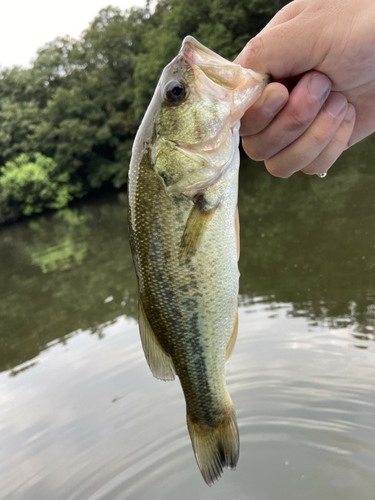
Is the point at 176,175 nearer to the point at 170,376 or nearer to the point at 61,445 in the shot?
the point at 170,376

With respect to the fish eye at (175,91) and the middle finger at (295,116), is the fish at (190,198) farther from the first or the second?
the middle finger at (295,116)

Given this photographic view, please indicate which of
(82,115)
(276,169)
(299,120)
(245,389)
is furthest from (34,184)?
(299,120)

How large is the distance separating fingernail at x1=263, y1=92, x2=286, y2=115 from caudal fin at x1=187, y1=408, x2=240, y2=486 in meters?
1.26

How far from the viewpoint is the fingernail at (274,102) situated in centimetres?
163

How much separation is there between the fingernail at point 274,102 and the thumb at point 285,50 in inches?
4.0

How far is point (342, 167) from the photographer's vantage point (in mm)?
13172

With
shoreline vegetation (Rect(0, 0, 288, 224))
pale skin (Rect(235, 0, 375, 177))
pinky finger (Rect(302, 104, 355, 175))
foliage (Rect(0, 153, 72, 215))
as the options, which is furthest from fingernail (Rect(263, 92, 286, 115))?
foliage (Rect(0, 153, 72, 215))

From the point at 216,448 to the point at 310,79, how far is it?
1.52m

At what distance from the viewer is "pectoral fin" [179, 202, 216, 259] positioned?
5.18ft

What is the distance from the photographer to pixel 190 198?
1595mm

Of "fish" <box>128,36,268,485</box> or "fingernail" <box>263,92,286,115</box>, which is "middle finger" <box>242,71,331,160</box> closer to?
"fingernail" <box>263,92,286,115</box>

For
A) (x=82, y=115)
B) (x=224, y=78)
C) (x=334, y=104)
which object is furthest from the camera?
(x=82, y=115)

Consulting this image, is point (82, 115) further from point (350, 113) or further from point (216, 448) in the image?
point (216, 448)

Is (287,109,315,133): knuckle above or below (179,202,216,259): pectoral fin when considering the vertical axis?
above
